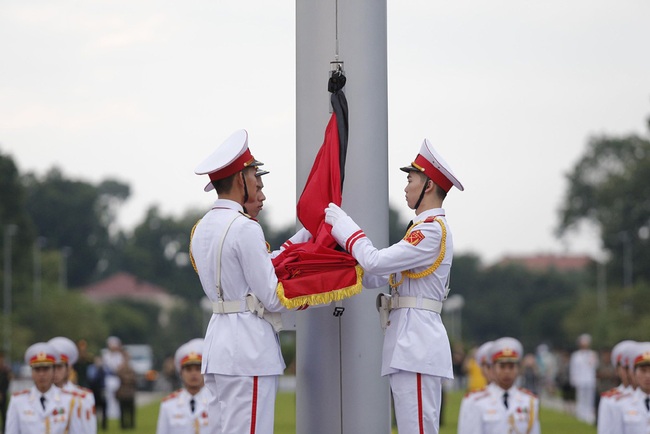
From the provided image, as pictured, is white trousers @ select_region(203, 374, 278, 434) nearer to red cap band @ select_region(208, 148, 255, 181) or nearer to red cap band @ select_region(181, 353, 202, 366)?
red cap band @ select_region(208, 148, 255, 181)

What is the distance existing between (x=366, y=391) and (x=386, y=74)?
232cm

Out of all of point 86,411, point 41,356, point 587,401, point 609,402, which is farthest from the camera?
point 587,401

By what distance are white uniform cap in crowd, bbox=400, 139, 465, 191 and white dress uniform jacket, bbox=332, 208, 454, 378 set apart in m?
0.20

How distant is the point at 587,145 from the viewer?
3767 inches

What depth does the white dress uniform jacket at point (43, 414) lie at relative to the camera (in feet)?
41.3

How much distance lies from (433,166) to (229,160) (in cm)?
139

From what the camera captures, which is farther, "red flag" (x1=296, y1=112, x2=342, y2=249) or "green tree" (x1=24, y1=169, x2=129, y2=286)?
"green tree" (x1=24, y1=169, x2=129, y2=286)

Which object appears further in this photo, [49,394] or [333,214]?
[49,394]

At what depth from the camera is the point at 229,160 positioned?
8.70 m

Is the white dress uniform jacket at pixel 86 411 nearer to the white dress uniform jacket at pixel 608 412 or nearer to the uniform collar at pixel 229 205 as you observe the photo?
the uniform collar at pixel 229 205

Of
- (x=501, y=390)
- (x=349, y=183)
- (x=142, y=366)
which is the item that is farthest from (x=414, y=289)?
(x=142, y=366)

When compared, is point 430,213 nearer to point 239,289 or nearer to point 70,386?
point 239,289

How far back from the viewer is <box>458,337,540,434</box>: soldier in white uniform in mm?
13141

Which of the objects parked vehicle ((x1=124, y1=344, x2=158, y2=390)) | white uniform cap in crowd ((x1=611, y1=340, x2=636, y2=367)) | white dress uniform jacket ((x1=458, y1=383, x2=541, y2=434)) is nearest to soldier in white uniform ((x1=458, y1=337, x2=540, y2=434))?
white dress uniform jacket ((x1=458, y1=383, x2=541, y2=434))
